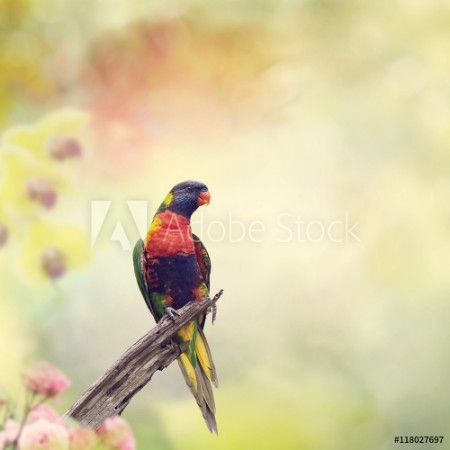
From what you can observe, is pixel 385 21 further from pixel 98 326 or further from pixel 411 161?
pixel 98 326

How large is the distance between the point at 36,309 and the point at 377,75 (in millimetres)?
1753

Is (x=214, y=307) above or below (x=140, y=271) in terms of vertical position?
below

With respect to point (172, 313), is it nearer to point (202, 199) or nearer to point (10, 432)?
point (202, 199)

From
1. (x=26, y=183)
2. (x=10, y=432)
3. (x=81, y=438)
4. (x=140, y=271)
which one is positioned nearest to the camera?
(x=10, y=432)

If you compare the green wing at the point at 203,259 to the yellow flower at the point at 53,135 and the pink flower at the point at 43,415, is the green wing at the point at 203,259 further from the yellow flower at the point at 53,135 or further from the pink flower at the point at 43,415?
the pink flower at the point at 43,415

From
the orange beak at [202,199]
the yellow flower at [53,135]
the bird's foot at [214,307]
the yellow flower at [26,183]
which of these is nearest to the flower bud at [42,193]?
the yellow flower at [26,183]

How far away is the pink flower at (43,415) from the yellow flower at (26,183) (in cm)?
79

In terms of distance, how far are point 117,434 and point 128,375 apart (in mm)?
274

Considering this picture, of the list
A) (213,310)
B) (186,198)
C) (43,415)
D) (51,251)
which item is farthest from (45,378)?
(186,198)

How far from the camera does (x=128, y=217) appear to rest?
232cm

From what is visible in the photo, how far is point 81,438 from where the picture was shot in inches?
83.9

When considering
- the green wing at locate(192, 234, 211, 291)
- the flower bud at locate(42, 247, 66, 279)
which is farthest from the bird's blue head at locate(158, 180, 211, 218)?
the flower bud at locate(42, 247, 66, 279)

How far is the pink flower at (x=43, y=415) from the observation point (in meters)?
2.05

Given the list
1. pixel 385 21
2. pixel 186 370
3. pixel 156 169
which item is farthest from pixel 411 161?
pixel 186 370
